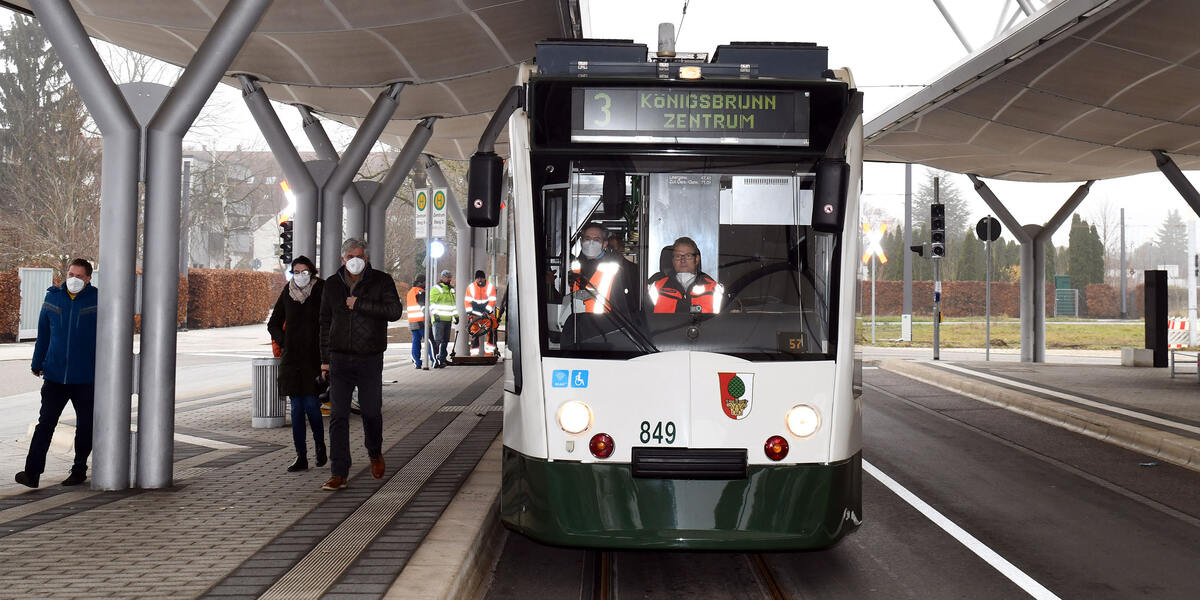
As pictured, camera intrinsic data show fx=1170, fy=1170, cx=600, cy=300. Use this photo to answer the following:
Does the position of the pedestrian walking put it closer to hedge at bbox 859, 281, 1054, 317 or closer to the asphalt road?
the asphalt road

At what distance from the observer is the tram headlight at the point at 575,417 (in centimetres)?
641

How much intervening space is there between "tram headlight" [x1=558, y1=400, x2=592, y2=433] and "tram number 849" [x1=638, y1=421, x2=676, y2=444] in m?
0.30

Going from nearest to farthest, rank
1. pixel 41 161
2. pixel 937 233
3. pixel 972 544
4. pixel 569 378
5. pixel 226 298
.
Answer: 1. pixel 569 378
2. pixel 972 544
3. pixel 937 233
4. pixel 41 161
5. pixel 226 298

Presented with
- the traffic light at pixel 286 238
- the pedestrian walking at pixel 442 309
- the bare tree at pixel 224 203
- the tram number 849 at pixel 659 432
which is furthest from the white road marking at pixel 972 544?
the bare tree at pixel 224 203

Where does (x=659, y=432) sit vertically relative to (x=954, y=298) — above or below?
below

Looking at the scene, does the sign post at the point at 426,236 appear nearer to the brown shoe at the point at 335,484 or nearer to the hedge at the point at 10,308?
the brown shoe at the point at 335,484

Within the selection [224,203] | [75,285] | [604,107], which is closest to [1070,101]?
[604,107]

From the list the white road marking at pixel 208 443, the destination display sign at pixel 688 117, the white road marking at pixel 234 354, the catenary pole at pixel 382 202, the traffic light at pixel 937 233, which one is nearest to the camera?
the destination display sign at pixel 688 117

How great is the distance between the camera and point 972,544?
25.6ft

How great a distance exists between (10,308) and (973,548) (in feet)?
96.9

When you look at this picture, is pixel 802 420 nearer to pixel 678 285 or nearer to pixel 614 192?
pixel 678 285

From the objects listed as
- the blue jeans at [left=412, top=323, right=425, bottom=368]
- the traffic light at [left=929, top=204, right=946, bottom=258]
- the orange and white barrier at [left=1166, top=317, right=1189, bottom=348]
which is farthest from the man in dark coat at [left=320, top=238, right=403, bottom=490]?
the orange and white barrier at [left=1166, top=317, right=1189, bottom=348]

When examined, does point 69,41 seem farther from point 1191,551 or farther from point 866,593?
point 1191,551

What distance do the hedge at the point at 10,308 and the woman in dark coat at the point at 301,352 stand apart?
24.4m
